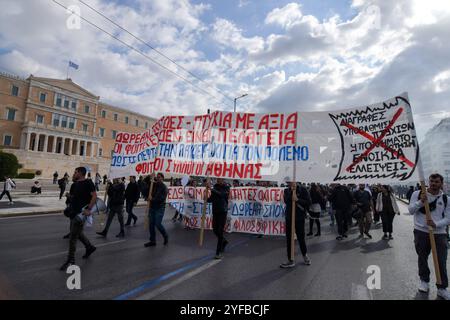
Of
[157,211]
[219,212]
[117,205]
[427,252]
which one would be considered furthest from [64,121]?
[427,252]

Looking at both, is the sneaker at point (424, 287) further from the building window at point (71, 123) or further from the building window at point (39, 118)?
the building window at point (71, 123)

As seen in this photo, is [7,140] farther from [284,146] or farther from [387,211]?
[387,211]

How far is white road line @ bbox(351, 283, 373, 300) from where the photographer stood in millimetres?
3839

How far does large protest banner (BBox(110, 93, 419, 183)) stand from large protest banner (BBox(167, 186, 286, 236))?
1794 millimetres

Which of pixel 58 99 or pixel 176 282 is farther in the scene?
pixel 58 99

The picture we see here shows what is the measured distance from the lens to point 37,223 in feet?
31.2

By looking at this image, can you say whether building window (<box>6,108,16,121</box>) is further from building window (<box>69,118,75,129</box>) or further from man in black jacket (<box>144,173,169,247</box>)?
man in black jacket (<box>144,173,169,247</box>)

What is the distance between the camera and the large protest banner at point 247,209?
28.6 ft

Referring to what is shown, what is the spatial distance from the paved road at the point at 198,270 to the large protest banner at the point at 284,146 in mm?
1892

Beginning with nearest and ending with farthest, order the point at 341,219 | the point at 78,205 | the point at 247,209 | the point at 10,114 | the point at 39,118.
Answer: the point at 78,205 → the point at 341,219 → the point at 247,209 → the point at 10,114 → the point at 39,118

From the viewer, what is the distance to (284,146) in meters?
6.91

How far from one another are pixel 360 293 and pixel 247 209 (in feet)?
17.1

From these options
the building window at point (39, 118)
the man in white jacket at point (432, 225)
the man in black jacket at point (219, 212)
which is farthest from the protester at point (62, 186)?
the building window at point (39, 118)

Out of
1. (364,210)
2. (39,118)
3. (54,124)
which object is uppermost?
(39,118)
